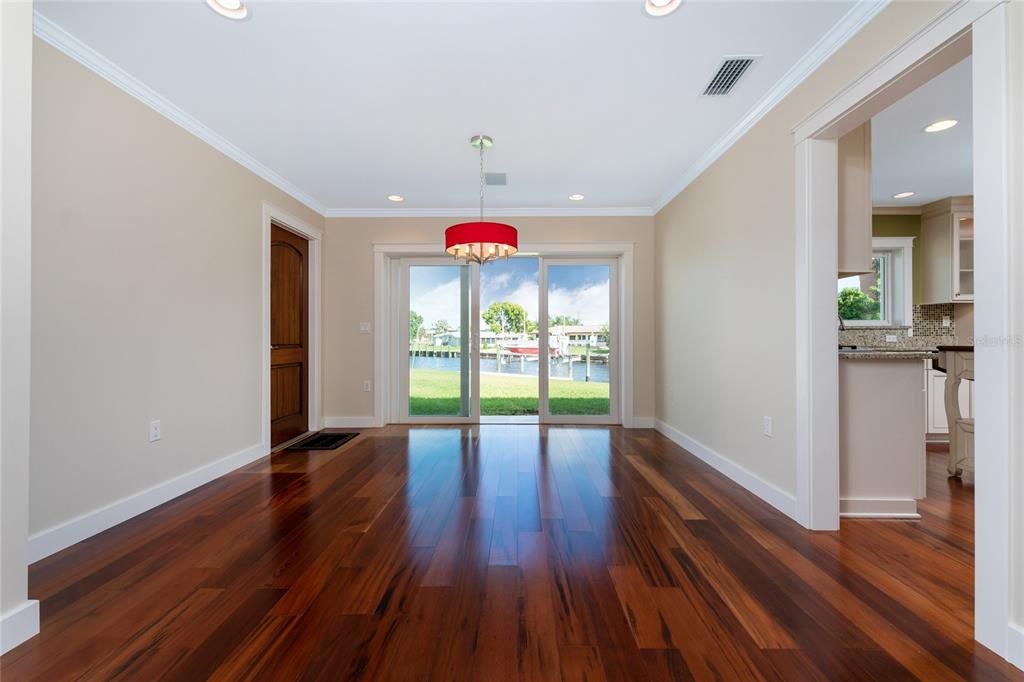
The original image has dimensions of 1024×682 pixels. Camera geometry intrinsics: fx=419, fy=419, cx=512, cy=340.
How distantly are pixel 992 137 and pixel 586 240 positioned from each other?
3.57 metres

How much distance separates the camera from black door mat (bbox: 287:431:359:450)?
3941 millimetres

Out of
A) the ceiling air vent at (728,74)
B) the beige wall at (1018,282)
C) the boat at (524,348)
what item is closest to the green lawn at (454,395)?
the boat at (524,348)

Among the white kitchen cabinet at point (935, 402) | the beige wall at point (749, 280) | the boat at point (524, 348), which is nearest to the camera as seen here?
the beige wall at point (749, 280)

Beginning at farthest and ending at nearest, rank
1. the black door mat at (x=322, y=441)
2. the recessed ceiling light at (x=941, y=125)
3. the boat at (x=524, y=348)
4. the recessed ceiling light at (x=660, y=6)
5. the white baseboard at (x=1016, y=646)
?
the boat at (x=524, y=348) < the black door mat at (x=322, y=441) < the recessed ceiling light at (x=941, y=125) < the recessed ceiling light at (x=660, y=6) < the white baseboard at (x=1016, y=646)

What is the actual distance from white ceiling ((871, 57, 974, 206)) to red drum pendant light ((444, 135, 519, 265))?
255cm

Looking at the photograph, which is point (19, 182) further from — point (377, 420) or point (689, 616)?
point (377, 420)

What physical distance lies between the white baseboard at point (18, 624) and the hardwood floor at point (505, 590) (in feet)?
0.12

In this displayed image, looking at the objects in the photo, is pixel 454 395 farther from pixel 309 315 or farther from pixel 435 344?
pixel 309 315

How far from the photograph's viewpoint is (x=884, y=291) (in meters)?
4.75

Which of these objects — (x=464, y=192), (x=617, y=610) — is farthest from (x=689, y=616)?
(x=464, y=192)

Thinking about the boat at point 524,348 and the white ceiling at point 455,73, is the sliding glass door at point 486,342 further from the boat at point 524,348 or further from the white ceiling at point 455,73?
the white ceiling at point 455,73

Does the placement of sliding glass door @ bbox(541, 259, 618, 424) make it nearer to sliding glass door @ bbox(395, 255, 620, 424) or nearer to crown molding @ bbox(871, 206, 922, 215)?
sliding glass door @ bbox(395, 255, 620, 424)

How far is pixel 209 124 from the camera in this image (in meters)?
2.87

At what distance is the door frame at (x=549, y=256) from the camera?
15.7 feet
